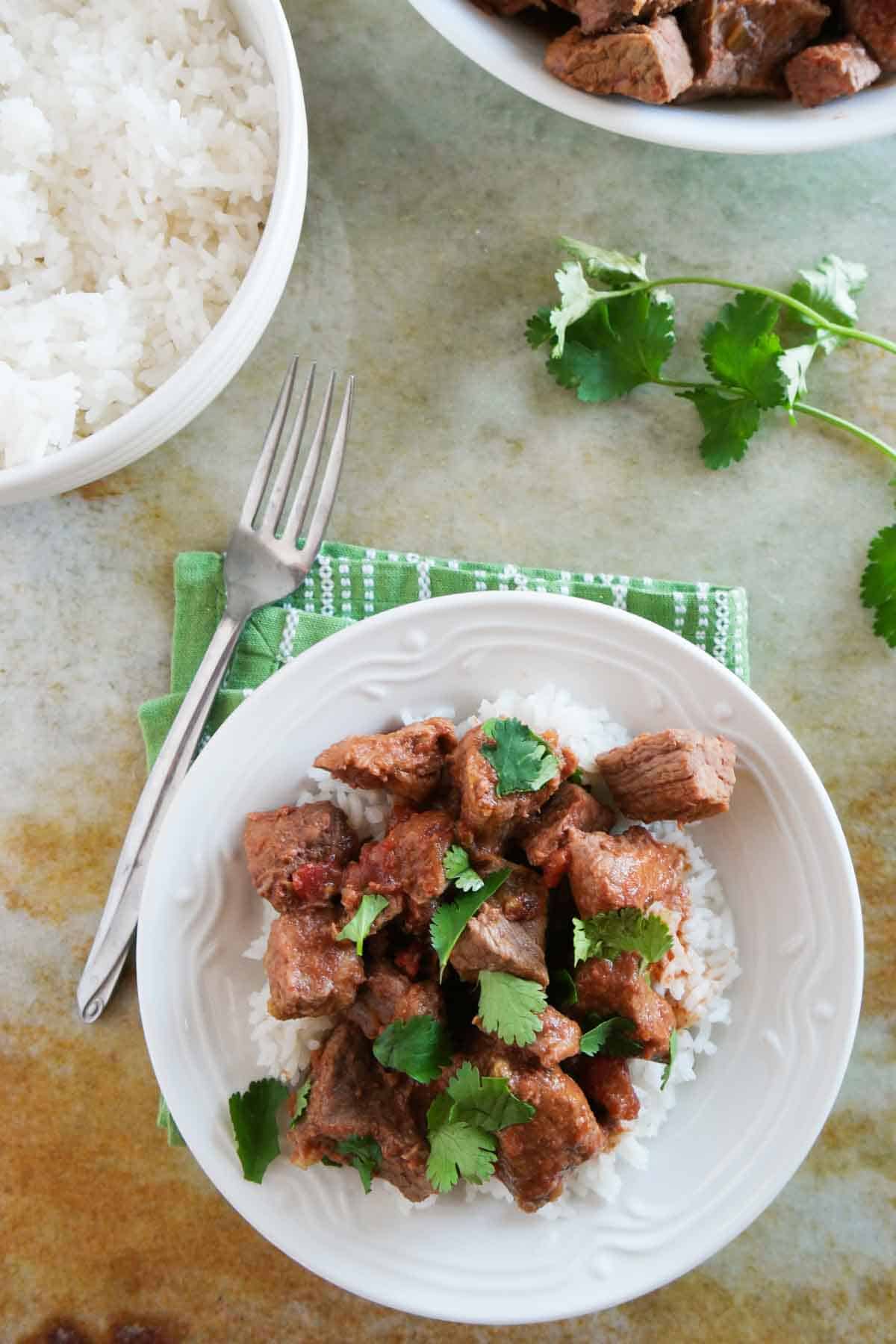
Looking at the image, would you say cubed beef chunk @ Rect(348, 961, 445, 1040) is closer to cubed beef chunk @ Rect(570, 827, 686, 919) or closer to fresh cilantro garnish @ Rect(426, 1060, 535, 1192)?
fresh cilantro garnish @ Rect(426, 1060, 535, 1192)

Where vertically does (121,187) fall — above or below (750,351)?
above

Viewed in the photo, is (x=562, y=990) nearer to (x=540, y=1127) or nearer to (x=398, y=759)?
(x=540, y=1127)

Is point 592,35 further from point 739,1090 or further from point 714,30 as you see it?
point 739,1090

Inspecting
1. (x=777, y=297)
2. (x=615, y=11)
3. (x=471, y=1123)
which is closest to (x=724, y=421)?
(x=777, y=297)

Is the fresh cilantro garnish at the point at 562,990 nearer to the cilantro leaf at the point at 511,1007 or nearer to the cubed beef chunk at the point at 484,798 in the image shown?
the cilantro leaf at the point at 511,1007

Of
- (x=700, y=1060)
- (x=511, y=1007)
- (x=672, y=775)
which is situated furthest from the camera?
(x=700, y=1060)

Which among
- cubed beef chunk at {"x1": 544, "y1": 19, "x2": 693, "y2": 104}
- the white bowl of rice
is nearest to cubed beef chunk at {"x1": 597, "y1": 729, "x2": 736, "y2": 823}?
the white bowl of rice

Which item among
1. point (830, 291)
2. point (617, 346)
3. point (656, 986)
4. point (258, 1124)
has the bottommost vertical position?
point (258, 1124)

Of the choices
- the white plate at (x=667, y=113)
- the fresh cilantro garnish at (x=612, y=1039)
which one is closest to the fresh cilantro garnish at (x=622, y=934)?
the fresh cilantro garnish at (x=612, y=1039)
